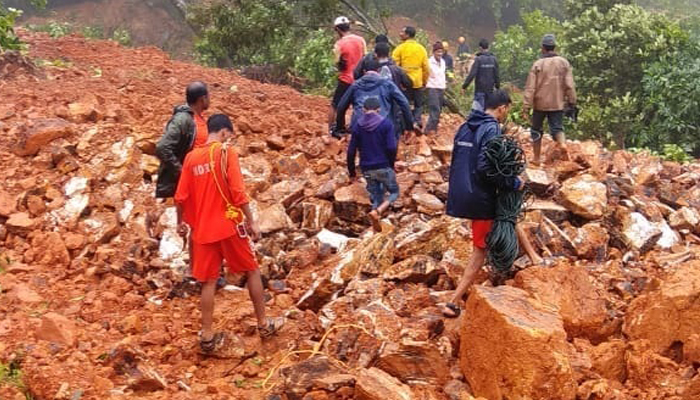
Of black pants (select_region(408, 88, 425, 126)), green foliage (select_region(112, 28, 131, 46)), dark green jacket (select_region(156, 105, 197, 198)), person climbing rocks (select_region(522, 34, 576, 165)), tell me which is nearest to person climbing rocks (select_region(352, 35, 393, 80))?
black pants (select_region(408, 88, 425, 126))

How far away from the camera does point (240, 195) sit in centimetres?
429

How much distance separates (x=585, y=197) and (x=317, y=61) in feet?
24.5

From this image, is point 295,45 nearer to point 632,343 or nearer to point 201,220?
point 201,220

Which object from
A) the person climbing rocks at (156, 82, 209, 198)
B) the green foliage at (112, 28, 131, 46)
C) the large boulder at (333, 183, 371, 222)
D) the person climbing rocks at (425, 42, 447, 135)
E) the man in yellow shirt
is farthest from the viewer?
the green foliage at (112, 28, 131, 46)

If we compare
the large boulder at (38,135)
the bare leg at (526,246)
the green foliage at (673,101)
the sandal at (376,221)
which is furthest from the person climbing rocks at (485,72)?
the large boulder at (38,135)

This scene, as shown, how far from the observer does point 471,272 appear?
462 cm

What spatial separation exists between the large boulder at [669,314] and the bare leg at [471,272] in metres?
0.97

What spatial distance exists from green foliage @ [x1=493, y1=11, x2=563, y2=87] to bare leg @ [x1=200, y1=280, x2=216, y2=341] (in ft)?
63.1

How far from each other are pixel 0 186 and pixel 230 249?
3106 millimetres

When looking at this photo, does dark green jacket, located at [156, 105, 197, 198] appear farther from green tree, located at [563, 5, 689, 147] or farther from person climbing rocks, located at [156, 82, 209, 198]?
green tree, located at [563, 5, 689, 147]

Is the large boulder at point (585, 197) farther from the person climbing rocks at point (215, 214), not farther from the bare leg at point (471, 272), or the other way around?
the person climbing rocks at point (215, 214)

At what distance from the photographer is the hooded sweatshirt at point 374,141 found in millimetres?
6062

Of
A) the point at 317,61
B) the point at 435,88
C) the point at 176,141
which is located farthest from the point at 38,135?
the point at 317,61

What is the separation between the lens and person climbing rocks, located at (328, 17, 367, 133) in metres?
7.82
